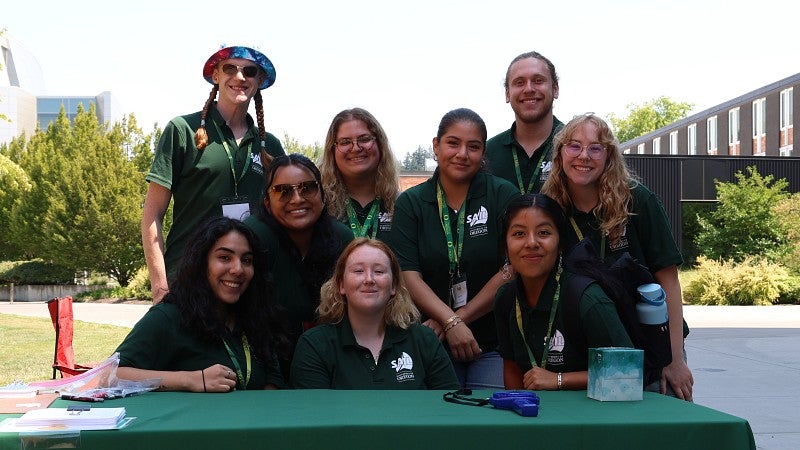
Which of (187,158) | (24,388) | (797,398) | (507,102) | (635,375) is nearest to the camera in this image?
(635,375)

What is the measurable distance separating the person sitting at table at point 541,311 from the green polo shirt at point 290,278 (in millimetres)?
976

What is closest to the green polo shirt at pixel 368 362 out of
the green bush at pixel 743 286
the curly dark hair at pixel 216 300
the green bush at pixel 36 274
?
the curly dark hair at pixel 216 300

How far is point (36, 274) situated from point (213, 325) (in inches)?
1445

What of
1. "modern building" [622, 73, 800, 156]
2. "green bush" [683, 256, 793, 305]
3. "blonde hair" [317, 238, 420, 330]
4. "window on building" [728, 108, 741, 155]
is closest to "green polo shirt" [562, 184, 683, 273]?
"blonde hair" [317, 238, 420, 330]

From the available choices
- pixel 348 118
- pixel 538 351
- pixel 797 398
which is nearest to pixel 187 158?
pixel 348 118

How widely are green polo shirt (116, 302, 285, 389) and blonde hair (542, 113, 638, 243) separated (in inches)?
64.1

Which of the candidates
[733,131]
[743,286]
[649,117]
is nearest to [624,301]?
[743,286]

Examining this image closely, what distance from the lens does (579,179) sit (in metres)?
3.93

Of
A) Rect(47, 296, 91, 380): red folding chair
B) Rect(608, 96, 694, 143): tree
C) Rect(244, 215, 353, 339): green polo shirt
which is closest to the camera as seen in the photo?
Rect(244, 215, 353, 339): green polo shirt

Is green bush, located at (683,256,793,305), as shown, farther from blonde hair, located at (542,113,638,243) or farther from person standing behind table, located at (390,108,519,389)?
blonde hair, located at (542,113,638,243)

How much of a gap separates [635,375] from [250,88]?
275 cm

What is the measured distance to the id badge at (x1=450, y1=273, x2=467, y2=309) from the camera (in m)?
4.29

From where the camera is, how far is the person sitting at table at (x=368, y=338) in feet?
12.2

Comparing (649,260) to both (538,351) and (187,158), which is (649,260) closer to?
(538,351)
